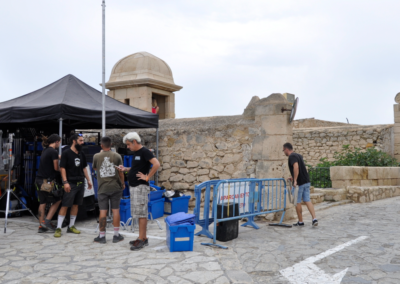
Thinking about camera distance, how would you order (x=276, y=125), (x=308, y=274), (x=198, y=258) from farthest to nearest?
(x=276, y=125), (x=198, y=258), (x=308, y=274)

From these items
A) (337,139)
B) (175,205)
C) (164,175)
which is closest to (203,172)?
(164,175)

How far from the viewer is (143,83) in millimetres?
11961

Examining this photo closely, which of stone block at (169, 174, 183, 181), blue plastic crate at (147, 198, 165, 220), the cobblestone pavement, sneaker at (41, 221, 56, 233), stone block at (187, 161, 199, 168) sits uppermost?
stone block at (187, 161, 199, 168)

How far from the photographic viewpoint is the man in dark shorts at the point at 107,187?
551 cm

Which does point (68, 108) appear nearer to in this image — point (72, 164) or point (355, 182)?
point (72, 164)

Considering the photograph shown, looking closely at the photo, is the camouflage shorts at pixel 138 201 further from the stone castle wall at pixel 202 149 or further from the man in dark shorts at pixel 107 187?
the stone castle wall at pixel 202 149

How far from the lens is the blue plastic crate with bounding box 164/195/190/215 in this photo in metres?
7.45

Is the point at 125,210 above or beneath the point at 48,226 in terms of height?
above

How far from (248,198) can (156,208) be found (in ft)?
6.42

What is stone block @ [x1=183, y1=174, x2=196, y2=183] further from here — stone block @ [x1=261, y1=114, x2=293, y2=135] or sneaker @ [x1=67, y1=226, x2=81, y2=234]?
sneaker @ [x1=67, y1=226, x2=81, y2=234]

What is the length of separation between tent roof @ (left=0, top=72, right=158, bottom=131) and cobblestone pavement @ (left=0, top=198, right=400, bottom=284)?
2.00 meters

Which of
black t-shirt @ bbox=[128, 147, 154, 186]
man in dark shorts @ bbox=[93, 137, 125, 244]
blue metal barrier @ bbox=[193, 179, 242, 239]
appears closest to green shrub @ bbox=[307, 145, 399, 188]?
blue metal barrier @ bbox=[193, 179, 242, 239]

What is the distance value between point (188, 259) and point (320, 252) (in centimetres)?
182

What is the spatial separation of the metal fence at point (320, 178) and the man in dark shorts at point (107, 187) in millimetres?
Answer: 8753
